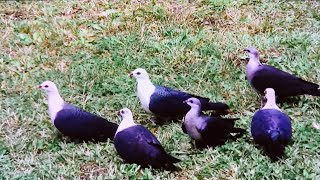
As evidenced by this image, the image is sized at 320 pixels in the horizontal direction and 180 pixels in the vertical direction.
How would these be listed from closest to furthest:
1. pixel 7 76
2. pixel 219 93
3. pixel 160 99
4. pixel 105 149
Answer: pixel 105 149, pixel 160 99, pixel 219 93, pixel 7 76

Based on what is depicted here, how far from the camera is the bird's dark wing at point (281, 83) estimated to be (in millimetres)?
4797

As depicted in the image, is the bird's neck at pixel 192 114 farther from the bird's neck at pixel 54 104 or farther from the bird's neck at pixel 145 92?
the bird's neck at pixel 54 104

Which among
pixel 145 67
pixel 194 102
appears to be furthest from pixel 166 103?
pixel 145 67

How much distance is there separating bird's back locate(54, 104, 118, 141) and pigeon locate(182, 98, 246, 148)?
0.60 meters

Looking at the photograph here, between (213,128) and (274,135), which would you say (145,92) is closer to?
(213,128)

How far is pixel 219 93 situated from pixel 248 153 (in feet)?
3.53

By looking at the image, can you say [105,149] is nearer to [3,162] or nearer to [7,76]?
[3,162]

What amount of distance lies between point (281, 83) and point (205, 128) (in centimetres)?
96

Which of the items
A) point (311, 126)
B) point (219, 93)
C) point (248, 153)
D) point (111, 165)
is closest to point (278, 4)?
point (219, 93)

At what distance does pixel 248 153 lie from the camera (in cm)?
423

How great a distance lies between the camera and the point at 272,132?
4.05 meters

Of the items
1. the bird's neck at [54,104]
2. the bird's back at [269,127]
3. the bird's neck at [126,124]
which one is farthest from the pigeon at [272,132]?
the bird's neck at [54,104]

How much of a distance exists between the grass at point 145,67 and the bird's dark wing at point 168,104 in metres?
0.12

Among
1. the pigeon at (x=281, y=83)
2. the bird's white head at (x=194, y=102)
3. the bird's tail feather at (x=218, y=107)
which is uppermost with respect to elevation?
the pigeon at (x=281, y=83)
